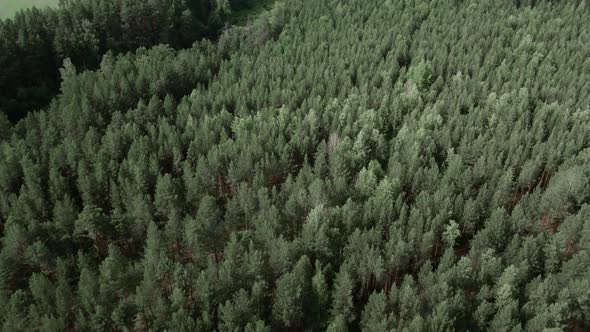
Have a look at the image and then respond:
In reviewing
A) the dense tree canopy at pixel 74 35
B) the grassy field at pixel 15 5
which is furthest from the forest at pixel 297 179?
the grassy field at pixel 15 5

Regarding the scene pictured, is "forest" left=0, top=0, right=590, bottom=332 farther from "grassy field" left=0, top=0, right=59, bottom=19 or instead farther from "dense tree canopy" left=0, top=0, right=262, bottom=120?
"grassy field" left=0, top=0, right=59, bottom=19

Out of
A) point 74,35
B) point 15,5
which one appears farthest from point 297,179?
point 15,5

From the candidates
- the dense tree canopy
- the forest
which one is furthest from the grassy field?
the forest

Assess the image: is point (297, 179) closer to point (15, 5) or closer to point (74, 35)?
point (74, 35)

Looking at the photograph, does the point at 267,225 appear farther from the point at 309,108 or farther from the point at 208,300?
the point at 309,108

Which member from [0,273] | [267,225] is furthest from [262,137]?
[0,273]
